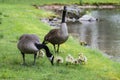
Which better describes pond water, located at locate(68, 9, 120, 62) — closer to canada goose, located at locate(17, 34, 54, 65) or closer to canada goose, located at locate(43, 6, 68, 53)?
canada goose, located at locate(43, 6, 68, 53)

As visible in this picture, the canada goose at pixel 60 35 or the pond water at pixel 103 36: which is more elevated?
the canada goose at pixel 60 35

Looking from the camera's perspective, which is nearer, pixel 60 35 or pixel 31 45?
pixel 31 45

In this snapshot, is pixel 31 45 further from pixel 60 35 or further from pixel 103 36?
pixel 103 36

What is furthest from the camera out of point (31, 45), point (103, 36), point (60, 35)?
point (103, 36)

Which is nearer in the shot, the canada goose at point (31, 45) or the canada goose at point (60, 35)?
the canada goose at point (31, 45)

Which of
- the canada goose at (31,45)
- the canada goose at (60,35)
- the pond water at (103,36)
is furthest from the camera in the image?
the pond water at (103,36)

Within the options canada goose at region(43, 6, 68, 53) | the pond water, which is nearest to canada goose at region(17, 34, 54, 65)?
canada goose at region(43, 6, 68, 53)

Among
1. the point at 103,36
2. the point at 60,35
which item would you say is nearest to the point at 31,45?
the point at 60,35

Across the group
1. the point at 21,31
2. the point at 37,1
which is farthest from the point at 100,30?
the point at 37,1

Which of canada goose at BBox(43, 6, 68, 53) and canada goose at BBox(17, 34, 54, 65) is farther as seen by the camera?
canada goose at BBox(43, 6, 68, 53)

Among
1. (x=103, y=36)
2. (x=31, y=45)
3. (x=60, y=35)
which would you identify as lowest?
(x=103, y=36)

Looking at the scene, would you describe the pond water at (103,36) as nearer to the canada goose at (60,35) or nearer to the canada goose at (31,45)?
the canada goose at (60,35)

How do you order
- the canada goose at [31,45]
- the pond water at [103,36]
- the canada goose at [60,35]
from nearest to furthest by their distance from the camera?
the canada goose at [31,45] < the canada goose at [60,35] < the pond water at [103,36]

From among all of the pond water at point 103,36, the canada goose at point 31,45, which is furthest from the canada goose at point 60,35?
the pond water at point 103,36
